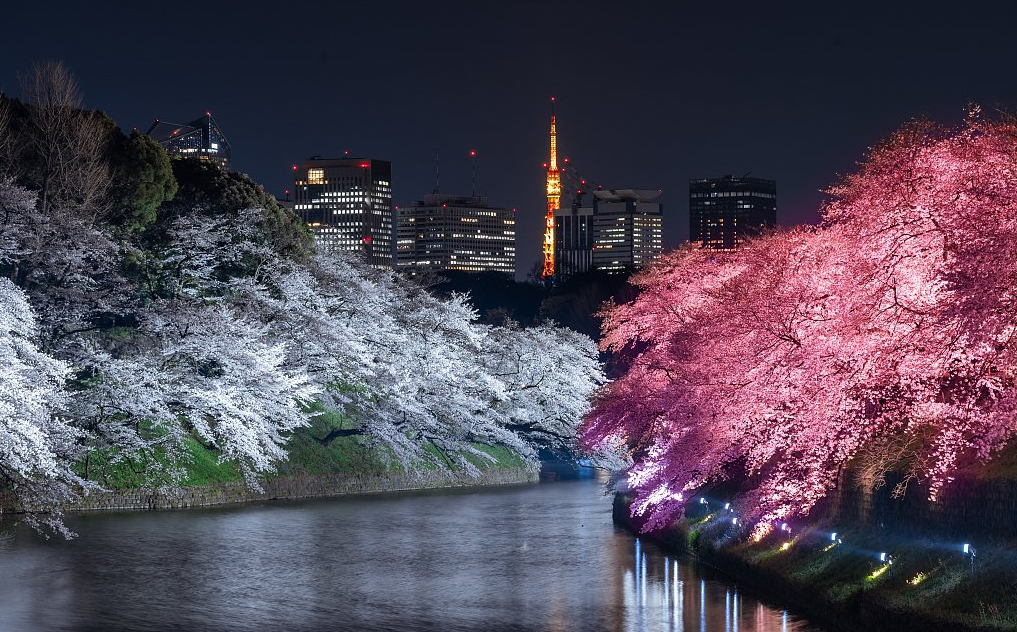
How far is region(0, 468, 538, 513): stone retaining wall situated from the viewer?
3481 cm

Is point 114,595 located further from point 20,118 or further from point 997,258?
point 20,118

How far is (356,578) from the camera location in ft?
81.3

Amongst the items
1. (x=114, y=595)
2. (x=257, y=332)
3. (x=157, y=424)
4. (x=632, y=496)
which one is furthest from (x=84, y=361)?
(x=632, y=496)

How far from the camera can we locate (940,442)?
1747cm

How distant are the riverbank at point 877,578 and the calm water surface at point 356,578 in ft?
1.89

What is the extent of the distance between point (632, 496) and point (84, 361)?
16084mm

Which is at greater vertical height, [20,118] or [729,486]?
[20,118]

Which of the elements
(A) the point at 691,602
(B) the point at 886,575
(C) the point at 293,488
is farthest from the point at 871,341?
(C) the point at 293,488

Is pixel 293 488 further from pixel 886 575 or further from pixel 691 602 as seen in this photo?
pixel 886 575

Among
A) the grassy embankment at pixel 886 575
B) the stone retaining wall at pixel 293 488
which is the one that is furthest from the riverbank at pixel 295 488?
the grassy embankment at pixel 886 575

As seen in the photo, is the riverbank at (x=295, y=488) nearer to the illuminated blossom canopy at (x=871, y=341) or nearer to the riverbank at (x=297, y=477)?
the riverbank at (x=297, y=477)

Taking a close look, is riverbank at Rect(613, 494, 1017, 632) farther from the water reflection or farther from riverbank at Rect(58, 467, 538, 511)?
riverbank at Rect(58, 467, 538, 511)

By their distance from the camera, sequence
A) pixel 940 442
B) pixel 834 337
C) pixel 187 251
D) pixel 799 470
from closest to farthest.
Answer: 1. pixel 940 442
2. pixel 834 337
3. pixel 799 470
4. pixel 187 251

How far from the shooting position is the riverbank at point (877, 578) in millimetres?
15297
